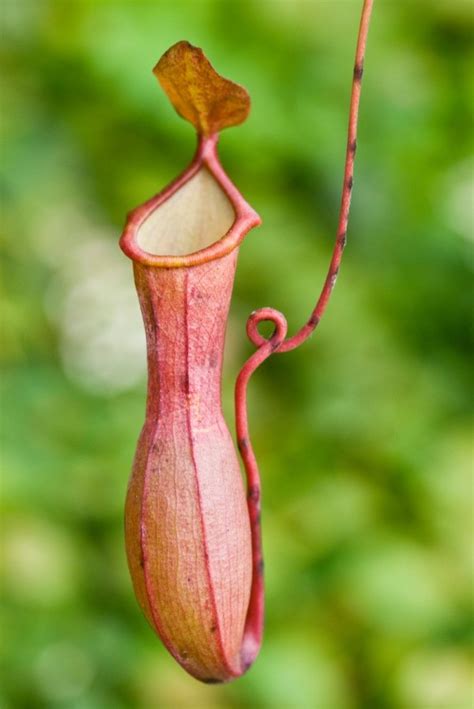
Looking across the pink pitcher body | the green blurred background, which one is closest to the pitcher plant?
the pink pitcher body

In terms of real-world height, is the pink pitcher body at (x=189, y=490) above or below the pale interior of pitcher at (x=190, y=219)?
below

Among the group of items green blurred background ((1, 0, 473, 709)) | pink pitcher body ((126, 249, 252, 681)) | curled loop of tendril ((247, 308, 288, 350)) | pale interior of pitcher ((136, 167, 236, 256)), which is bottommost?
green blurred background ((1, 0, 473, 709))

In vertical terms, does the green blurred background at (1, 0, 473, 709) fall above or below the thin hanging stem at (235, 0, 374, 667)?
below

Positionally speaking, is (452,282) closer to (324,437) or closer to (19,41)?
(324,437)

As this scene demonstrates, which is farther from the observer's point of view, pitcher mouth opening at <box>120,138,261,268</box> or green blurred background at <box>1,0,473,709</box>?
green blurred background at <box>1,0,473,709</box>

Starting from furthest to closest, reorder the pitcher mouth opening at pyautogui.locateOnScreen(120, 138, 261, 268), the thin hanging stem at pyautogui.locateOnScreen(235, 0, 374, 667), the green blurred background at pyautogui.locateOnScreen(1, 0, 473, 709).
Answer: the green blurred background at pyautogui.locateOnScreen(1, 0, 473, 709)
the pitcher mouth opening at pyautogui.locateOnScreen(120, 138, 261, 268)
the thin hanging stem at pyautogui.locateOnScreen(235, 0, 374, 667)

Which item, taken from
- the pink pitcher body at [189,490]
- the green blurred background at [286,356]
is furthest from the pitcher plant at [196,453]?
the green blurred background at [286,356]

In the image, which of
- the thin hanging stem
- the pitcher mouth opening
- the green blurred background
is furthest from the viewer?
the green blurred background

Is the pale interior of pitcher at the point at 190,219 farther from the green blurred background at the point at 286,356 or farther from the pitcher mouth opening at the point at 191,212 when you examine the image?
→ the green blurred background at the point at 286,356

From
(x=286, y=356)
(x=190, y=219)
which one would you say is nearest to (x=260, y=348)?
(x=190, y=219)

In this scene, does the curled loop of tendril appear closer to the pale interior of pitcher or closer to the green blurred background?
the pale interior of pitcher
